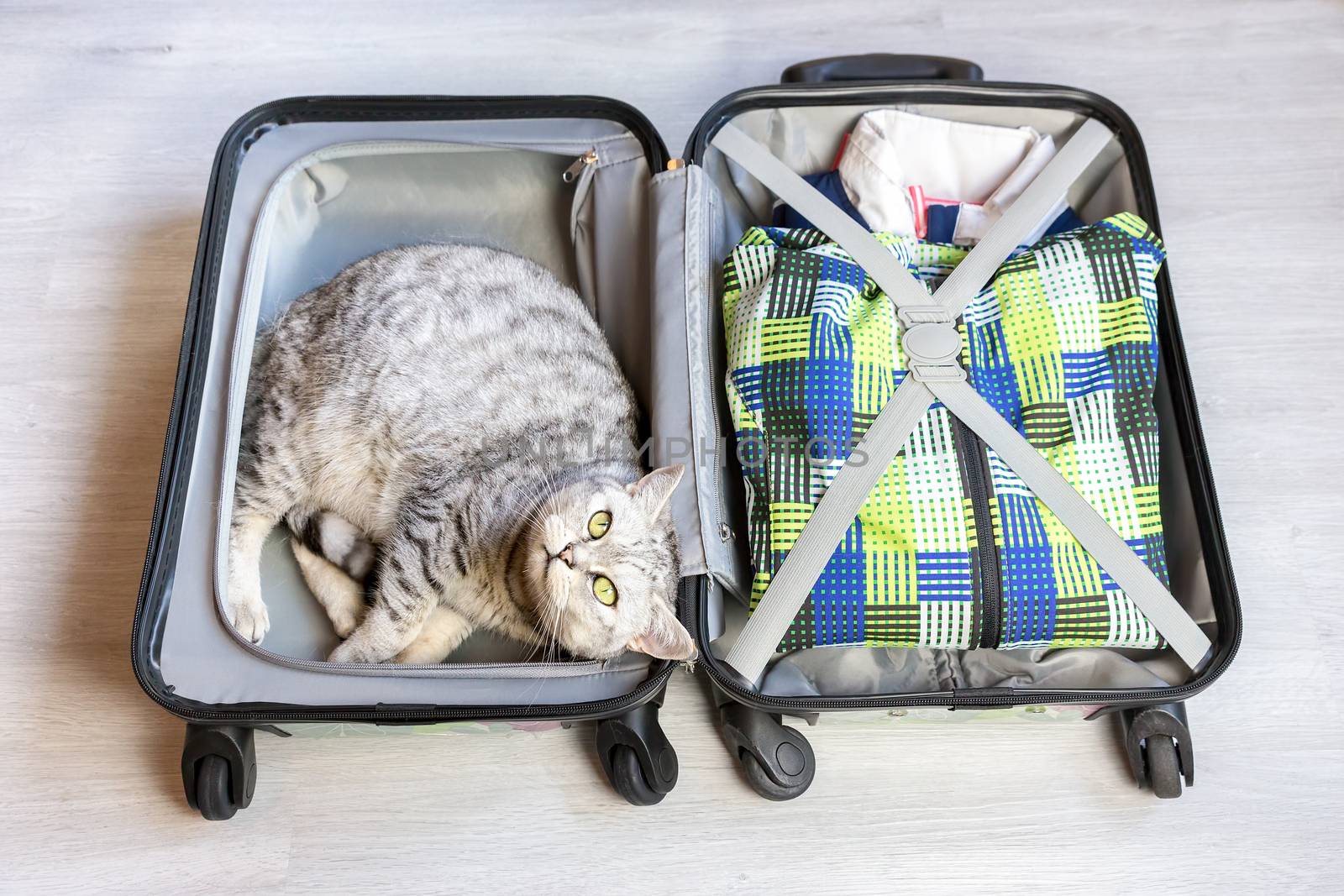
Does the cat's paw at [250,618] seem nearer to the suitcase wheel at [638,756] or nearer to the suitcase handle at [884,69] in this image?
the suitcase wheel at [638,756]

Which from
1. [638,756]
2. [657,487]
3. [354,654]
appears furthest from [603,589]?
[354,654]

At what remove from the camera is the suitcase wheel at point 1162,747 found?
121cm

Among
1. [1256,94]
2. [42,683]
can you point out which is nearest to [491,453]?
[42,683]

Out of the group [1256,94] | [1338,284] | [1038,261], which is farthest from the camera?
[1256,94]

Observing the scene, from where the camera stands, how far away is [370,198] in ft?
4.94

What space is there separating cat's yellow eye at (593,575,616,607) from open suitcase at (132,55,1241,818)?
0.10 meters

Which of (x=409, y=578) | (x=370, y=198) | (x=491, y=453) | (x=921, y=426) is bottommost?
(x=409, y=578)

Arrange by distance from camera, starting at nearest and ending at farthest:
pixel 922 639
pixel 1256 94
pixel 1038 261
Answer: pixel 922 639 → pixel 1038 261 → pixel 1256 94

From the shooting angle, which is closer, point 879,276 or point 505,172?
point 879,276

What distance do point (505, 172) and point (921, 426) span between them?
849 millimetres

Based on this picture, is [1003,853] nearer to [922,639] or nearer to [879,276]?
[922,639]

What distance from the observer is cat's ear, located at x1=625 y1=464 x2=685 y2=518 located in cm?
106

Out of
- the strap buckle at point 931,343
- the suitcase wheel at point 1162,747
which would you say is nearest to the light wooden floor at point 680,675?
the suitcase wheel at point 1162,747

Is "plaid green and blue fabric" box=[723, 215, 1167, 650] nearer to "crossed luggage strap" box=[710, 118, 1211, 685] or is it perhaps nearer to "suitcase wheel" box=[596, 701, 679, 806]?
"crossed luggage strap" box=[710, 118, 1211, 685]
